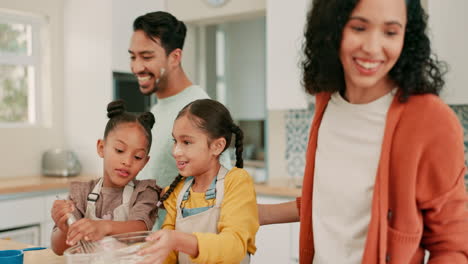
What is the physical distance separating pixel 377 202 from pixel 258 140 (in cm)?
479

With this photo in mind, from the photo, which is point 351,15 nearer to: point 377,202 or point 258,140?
point 377,202

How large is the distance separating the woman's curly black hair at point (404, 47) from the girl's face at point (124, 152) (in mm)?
583

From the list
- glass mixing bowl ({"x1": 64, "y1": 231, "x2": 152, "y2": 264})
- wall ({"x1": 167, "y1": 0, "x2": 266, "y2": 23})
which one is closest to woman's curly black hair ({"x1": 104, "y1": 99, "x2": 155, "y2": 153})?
glass mixing bowl ({"x1": 64, "y1": 231, "x2": 152, "y2": 264})

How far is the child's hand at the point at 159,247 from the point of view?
1.05m

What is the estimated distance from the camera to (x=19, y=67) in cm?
429

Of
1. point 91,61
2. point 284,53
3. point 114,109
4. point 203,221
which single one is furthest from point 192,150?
point 91,61

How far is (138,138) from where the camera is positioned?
1.51 meters

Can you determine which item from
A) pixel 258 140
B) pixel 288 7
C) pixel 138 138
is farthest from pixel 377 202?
pixel 258 140

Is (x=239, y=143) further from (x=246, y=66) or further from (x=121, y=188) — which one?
(x=246, y=66)

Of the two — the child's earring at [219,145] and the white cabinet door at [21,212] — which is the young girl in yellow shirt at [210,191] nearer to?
the child's earring at [219,145]

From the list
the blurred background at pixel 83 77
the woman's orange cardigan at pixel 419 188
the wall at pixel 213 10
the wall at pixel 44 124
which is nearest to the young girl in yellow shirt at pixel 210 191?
the woman's orange cardigan at pixel 419 188

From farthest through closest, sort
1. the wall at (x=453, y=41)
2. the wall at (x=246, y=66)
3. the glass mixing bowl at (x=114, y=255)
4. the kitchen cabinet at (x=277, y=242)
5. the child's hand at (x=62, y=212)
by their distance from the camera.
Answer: the wall at (x=246, y=66), the kitchen cabinet at (x=277, y=242), the wall at (x=453, y=41), the child's hand at (x=62, y=212), the glass mixing bowl at (x=114, y=255)

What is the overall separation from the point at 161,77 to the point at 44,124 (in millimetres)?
2894

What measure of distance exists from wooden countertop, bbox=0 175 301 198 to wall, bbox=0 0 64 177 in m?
0.17
